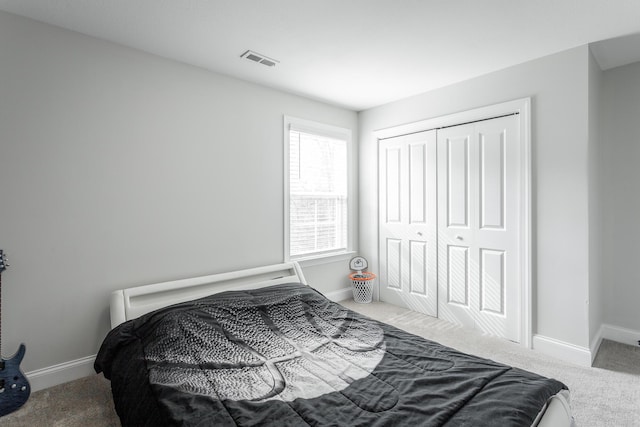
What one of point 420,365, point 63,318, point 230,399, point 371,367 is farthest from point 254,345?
point 63,318

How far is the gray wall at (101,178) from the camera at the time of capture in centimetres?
212

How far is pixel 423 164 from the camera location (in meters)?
3.67

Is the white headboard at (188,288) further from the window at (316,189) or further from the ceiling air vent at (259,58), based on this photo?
the ceiling air vent at (259,58)

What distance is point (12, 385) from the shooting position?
1.99 metres

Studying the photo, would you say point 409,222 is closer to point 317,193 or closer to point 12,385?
point 317,193

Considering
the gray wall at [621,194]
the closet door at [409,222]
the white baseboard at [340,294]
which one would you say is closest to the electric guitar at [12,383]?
the white baseboard at [340,294]

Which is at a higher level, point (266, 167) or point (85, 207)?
point (266, 167)

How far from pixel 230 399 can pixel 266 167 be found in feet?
7.75

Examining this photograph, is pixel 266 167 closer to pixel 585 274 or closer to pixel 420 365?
pixel 420 365

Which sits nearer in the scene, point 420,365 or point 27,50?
point 420,365

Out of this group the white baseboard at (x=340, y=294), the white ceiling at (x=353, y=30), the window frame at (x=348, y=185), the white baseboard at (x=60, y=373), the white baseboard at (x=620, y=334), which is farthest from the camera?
the white baseboard at (x=340, y=294)

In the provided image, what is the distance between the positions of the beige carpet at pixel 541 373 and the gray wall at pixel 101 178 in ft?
A: 0.97

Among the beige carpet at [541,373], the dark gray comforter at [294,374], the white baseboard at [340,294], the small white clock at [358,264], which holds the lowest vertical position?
the beige carpet at [541,373]

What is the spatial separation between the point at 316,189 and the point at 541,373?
2722mm
